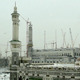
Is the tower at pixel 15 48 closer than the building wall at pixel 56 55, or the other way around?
the tower at pixel 15 48

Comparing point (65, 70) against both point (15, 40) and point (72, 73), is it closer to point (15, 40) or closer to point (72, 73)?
point (72, 73)

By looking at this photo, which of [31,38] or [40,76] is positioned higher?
[31,38]

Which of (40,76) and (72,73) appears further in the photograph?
(40,76)

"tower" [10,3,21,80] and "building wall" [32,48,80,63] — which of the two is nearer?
"tower" [10,3,21,80]

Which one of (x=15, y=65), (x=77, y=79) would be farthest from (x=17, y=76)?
(x=77, y=79)

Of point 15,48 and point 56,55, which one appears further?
point 56,55

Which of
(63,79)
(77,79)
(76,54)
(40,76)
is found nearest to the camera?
(77,79)

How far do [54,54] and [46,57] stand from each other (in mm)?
3260

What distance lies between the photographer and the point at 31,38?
A: 74.6 m

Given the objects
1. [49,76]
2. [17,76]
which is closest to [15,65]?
[17,76]

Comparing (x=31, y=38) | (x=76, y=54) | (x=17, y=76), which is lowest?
(x=17, y=76)

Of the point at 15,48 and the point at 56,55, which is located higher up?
the point at 15,48

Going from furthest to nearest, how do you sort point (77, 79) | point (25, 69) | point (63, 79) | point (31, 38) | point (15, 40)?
1. point (31, 38)
2. point (15, 40)
3. point (25, 69)
4. point (63, 79)
5. point (77, 79)

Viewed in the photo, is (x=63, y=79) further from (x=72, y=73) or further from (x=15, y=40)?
(x=15, y=40)
